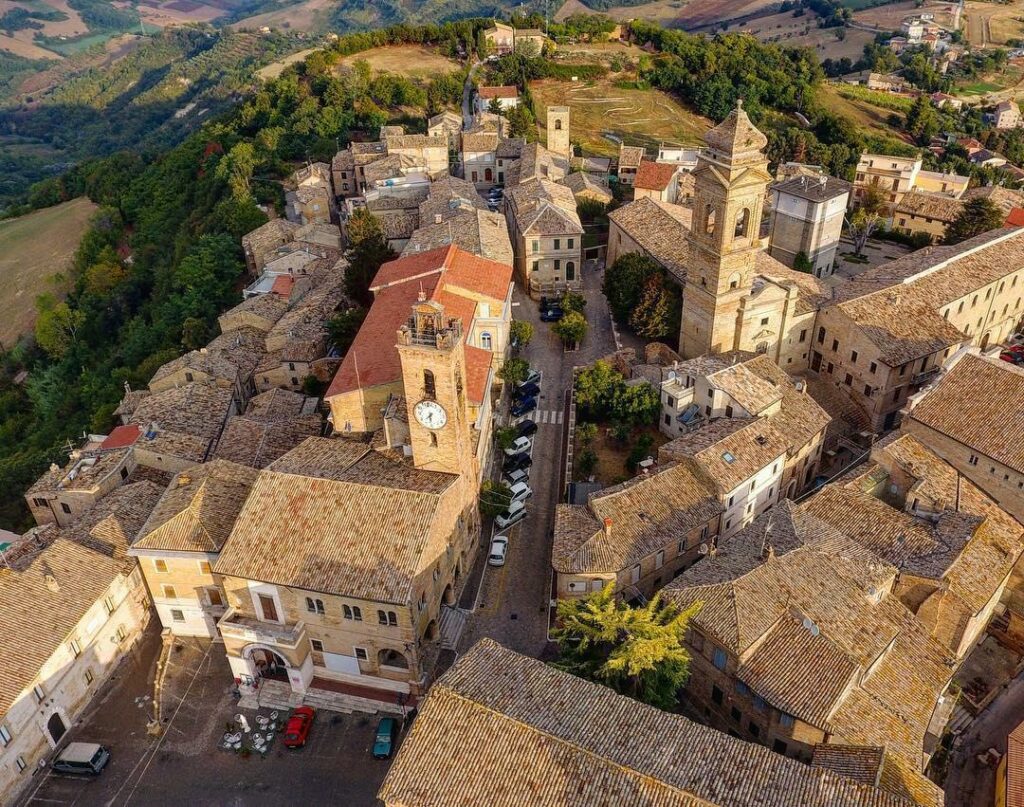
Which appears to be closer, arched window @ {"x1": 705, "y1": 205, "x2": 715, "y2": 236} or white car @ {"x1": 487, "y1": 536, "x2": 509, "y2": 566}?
white car @ {"x1": 487, "y1": 536, "x2": 509, "y2": 566}

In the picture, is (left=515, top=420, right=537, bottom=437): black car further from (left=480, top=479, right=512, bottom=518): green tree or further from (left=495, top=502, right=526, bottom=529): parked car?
(left=495, top=502, right=526, bottom=529): parked car

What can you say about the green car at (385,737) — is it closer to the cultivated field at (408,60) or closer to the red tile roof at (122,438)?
the red tile roof at (122,438)

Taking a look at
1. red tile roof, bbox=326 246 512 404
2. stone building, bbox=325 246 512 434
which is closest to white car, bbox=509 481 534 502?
stone building, bbox=325 246 512 434

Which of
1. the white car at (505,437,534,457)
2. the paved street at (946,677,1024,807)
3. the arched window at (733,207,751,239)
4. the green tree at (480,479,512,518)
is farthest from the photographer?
the white car at (505,437,534,457)

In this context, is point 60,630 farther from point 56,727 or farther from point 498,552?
point 498,552

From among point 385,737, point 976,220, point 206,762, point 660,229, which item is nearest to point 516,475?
point 385,737

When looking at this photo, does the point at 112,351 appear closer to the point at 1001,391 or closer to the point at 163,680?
the point at 163,680

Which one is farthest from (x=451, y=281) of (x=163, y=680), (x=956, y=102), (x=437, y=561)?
(x=956, y=102)
